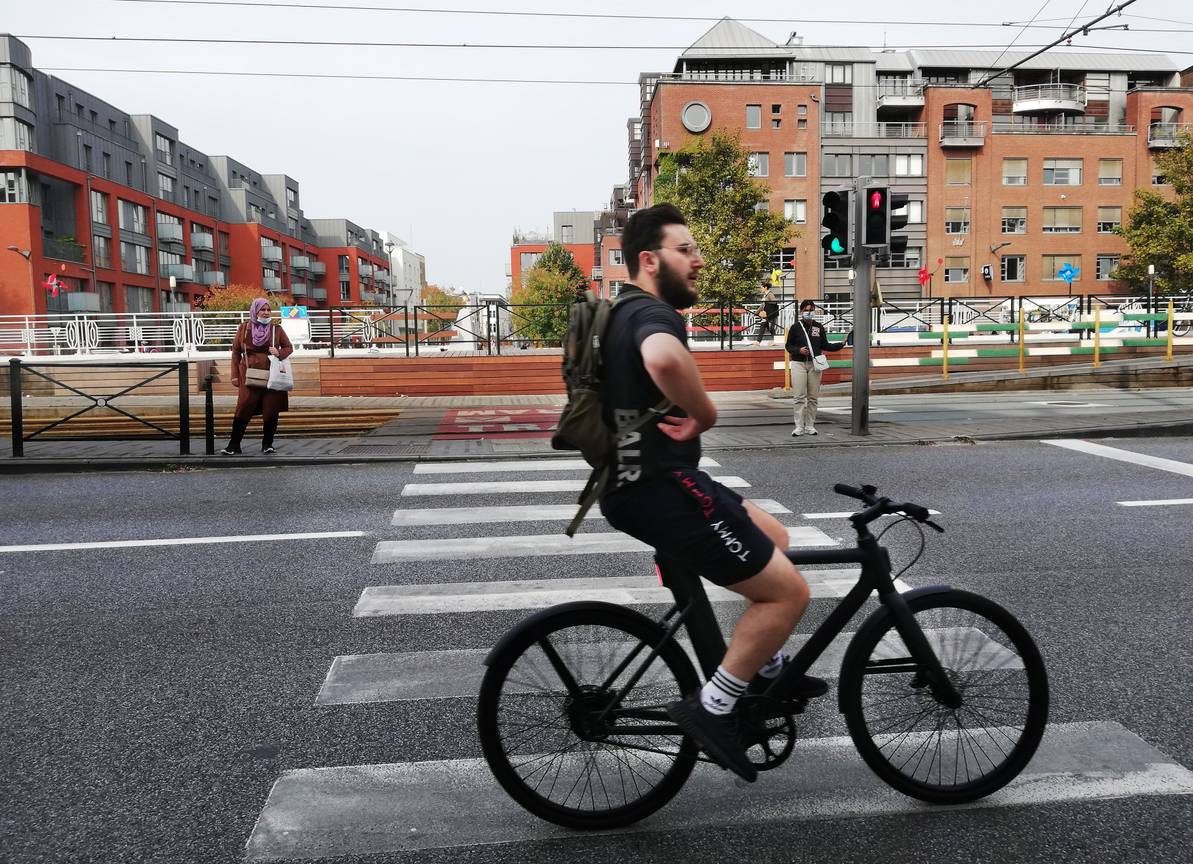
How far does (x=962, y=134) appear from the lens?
59.2m

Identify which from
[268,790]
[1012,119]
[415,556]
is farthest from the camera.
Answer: [1012,119]

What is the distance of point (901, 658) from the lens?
3.02 m

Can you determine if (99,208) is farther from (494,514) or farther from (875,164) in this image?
(494,514)

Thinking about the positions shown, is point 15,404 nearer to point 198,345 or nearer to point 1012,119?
point 198,345

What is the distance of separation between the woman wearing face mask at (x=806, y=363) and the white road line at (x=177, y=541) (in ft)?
24.1

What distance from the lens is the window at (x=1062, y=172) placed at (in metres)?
60.2

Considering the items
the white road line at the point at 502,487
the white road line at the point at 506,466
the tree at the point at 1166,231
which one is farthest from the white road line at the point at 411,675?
the tree at the point at 1166,231

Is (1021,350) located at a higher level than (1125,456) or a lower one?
higher

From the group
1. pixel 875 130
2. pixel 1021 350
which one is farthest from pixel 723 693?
pixel 875 130

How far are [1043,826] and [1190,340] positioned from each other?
2668 cm

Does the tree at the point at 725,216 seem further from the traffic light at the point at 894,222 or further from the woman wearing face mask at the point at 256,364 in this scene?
the woman wearing face mask at the point at 256,364

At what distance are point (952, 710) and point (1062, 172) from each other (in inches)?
2592

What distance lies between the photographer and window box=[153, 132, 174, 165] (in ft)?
228

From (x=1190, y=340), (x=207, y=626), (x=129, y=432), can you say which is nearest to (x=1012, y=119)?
(x=1190, y=340)
